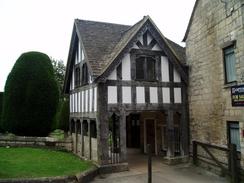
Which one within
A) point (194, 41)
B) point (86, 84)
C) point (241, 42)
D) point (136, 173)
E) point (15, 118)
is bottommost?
point (136, 173)

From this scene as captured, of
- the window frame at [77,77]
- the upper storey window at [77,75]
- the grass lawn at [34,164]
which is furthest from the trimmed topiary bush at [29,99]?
the upper storey window at [77,75]

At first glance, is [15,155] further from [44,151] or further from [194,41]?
[194,41]

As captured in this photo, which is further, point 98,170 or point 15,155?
point 15,155

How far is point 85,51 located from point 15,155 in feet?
20.9

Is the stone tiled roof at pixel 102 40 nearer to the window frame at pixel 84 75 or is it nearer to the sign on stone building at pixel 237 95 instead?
the window frame at pixel 84 75

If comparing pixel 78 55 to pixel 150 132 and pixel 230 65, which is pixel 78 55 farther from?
pixel 230 65

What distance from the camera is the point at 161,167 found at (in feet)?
45.9

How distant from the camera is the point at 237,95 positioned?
1055 cm

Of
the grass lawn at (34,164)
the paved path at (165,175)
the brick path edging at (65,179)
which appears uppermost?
the grass lawn at (34,164)

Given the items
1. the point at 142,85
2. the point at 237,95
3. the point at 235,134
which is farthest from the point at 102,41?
the point at 235,134

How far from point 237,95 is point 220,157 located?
131 inches

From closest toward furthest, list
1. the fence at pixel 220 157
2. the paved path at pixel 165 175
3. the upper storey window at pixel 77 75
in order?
the fence at pixel 220 157 < the paved path at pixel 165 175 < the upper storey window at pixel 77 75

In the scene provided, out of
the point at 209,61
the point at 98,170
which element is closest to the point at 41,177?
the point at 98,170

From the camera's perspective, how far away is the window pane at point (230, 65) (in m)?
11.7
